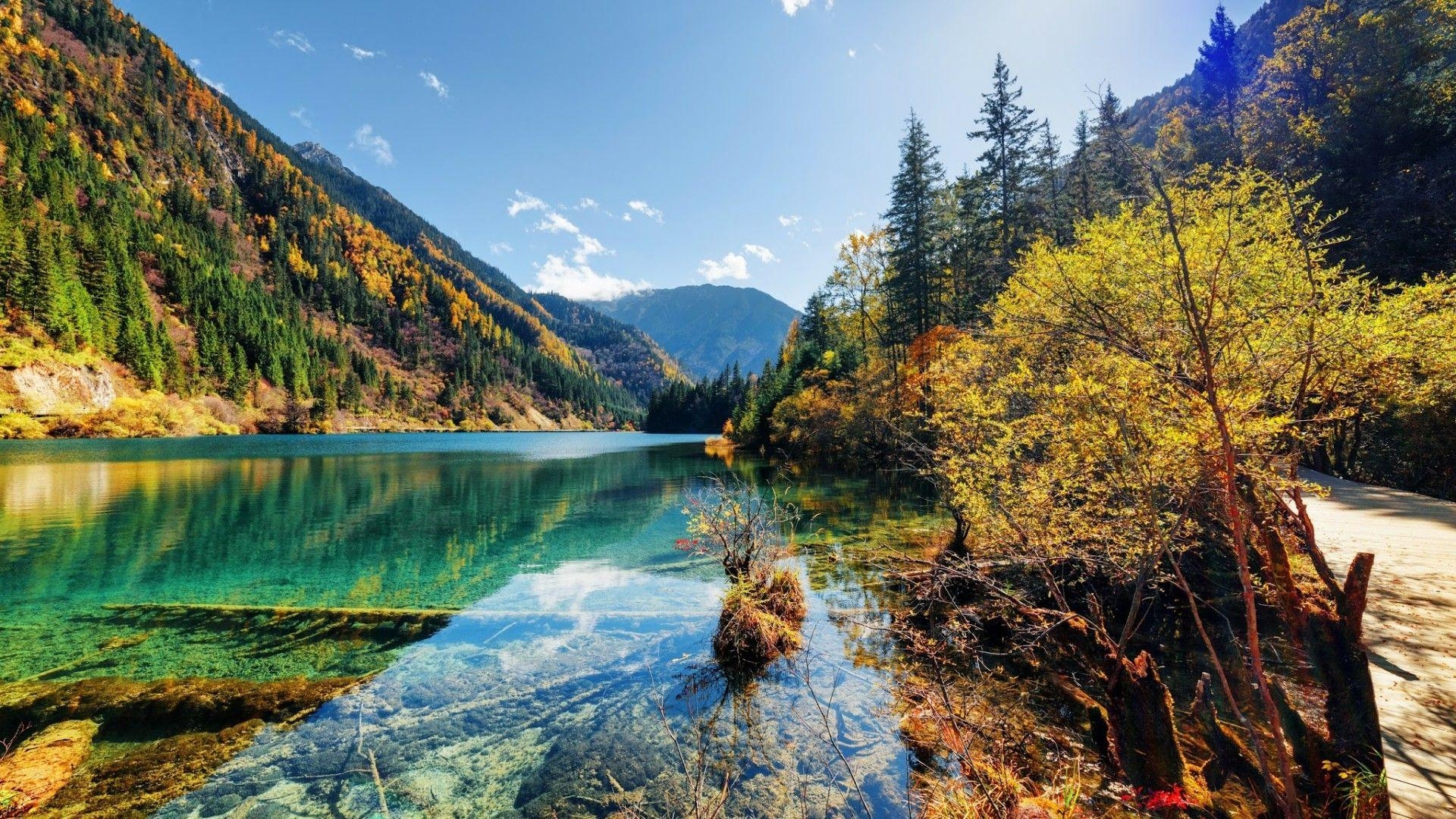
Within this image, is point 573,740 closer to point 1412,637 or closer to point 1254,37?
point 1412,637

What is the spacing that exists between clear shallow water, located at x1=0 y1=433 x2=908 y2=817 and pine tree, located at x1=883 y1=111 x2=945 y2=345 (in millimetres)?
15268

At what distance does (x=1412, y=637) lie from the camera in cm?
558

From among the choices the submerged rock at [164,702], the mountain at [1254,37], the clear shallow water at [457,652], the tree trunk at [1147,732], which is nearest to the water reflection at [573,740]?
the clear shallow water at [457,652]

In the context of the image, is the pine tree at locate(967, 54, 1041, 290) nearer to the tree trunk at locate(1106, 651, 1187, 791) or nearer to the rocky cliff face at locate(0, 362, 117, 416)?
the tree trunk at locate(1106, 651, 1187, 791)

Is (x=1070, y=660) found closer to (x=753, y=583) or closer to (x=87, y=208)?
(x=753, y=583)

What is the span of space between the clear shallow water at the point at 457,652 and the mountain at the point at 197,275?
6234 cm

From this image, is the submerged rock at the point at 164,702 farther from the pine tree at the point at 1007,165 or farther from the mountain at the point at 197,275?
the mountain at the point at 197,275

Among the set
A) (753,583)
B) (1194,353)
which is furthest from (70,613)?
(1194,353)

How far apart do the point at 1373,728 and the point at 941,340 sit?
74.0ft

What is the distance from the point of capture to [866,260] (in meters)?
36.4

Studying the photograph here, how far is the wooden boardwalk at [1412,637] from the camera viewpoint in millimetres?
3734

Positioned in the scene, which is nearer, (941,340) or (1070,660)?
(1070,660)

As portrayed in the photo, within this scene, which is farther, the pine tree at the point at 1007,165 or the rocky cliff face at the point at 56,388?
the rocky cliff face at the point at 56,388

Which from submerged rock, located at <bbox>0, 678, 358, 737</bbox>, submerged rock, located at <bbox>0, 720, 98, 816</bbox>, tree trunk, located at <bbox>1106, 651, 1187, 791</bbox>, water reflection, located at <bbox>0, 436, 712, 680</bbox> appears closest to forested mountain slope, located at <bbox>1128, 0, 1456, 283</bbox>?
tree trunk, located at <bbox>1106, 651, 1187, 791</bbox>
